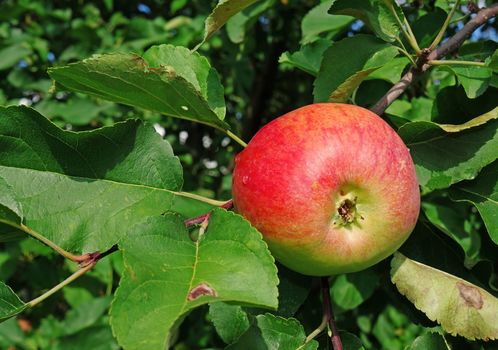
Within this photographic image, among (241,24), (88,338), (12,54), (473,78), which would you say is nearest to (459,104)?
(473,78)

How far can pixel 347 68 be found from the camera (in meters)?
1.13

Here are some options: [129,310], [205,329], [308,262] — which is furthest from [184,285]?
[205,329]

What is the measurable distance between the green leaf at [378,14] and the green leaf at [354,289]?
0.79 metres

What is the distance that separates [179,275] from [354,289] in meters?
1.02

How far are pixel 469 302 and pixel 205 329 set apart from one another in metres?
1.89

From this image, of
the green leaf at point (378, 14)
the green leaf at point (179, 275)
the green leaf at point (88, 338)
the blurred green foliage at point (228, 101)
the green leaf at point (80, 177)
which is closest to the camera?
the green leaf at point (179, 275)

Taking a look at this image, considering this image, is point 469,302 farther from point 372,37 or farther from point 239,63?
point 239,63

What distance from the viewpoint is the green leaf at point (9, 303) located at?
901 millimetres

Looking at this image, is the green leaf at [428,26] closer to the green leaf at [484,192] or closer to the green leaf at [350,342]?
the green leaf at [484,192]

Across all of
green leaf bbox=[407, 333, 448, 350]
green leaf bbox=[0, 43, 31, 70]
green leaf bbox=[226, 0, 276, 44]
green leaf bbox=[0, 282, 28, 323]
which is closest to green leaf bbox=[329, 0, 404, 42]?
green leaf bbox=[407, 333, 448, 350]

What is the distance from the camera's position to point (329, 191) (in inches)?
34.0

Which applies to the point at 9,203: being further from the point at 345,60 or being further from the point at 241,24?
Answer: the point at 241,24

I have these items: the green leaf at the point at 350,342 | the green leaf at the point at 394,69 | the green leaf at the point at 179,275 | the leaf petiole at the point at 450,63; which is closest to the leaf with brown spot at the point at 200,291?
the green leaf at the point at 179,275

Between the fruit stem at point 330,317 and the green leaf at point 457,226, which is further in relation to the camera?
the green leaf at point 457,226
